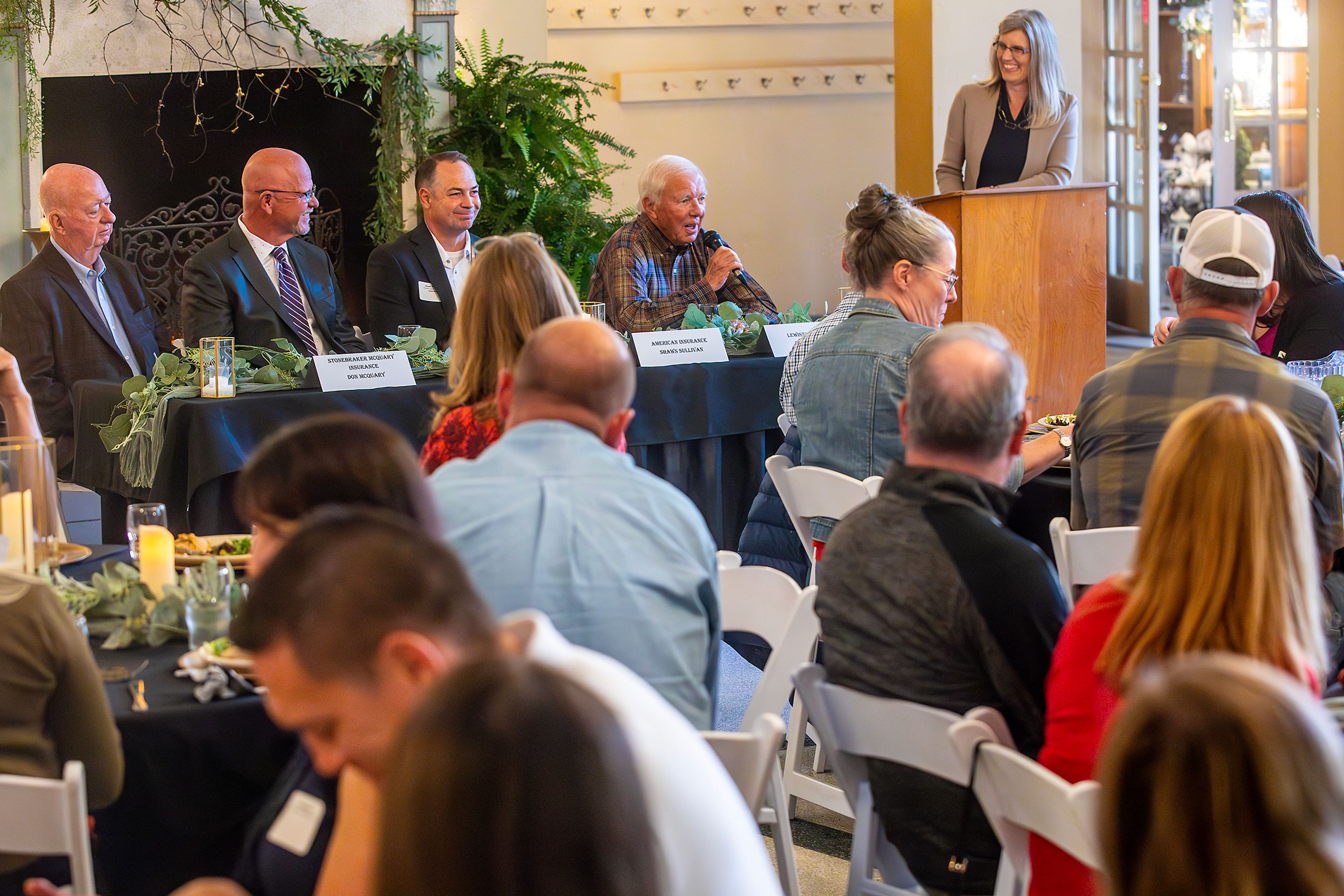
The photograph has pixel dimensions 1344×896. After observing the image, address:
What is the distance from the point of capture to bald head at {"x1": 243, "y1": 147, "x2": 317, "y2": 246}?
4.58 meters

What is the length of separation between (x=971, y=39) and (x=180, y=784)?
6.17 meters

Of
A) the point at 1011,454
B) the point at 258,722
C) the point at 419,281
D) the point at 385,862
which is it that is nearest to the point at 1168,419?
the point at 1011,454

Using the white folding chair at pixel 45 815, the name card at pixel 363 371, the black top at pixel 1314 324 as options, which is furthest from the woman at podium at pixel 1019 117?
the white folding chair at pixel 45 815

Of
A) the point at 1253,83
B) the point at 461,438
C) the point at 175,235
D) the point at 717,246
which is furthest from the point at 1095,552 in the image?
the point at 1253,83

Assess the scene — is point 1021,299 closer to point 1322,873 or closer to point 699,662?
point 699,662

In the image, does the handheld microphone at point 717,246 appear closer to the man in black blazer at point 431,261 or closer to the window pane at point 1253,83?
the man in black blazer at point 431,261

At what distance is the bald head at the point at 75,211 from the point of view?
5.31 m

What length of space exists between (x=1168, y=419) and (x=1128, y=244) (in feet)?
24.5

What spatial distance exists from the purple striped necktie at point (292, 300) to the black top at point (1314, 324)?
10.1ft

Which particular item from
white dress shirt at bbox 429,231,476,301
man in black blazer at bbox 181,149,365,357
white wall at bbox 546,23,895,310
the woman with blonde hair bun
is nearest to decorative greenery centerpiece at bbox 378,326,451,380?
man in black blazer at bbox 181,149,365,357

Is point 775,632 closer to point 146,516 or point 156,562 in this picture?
point 156,562

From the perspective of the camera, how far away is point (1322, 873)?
0.65m

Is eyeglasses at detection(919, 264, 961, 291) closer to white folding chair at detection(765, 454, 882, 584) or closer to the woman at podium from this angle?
white folding chair at detection(765, 454, 882, 584)

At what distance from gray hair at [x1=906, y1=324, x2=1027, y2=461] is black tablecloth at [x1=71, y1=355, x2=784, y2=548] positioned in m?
1.65
